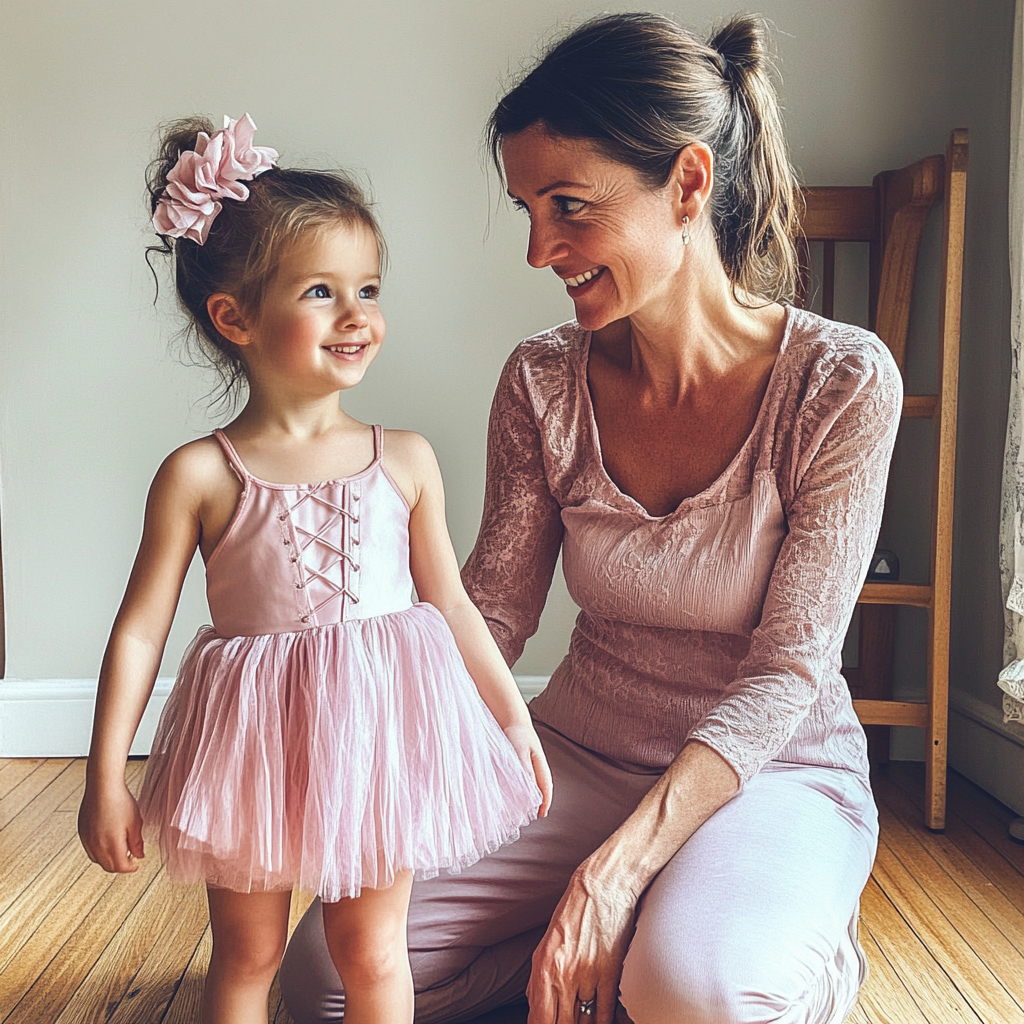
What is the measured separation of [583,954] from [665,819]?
179 millimetres

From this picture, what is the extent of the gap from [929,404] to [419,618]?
1.44 meters

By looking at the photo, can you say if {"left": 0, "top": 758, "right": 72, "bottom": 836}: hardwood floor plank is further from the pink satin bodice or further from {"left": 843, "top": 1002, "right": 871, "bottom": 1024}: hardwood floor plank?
{"left": 843, "top": 1002, "right": 871, "bottom": 1024}: hardwood floor plank

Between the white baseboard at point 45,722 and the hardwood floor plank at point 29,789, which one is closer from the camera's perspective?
the hardwood floor plank at point 29,789

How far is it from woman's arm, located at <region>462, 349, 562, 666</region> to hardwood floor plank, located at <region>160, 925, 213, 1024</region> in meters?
0.63

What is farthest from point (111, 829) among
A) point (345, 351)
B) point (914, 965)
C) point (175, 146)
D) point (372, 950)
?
point (914, 965)

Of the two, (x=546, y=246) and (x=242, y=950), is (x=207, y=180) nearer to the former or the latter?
(x=546, y=246)

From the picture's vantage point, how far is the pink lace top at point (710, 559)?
1339 millimetres

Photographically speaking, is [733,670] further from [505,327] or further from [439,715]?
[505,327]

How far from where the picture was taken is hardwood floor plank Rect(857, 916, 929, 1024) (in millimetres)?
1492

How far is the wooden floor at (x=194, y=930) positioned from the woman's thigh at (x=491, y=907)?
0.10 metres

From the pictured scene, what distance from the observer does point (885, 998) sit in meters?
1.55

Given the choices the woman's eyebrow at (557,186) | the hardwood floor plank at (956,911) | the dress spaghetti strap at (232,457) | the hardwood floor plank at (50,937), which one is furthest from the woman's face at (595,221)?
the hardwood floor plank at (50,937)

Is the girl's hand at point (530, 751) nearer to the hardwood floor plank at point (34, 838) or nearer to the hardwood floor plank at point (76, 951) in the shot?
the hardwood floor plank at point (76, 951)

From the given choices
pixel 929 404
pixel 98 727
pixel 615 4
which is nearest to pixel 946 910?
pixel 929 404
